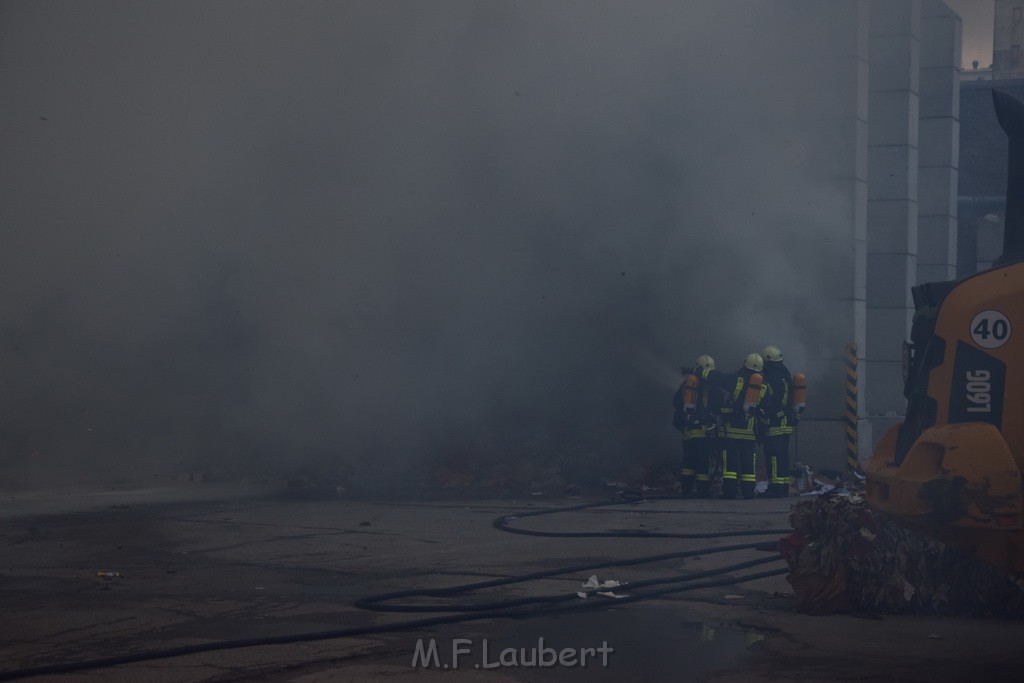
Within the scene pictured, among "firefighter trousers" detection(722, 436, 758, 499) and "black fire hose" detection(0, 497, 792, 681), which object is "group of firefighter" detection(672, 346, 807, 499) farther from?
"black fire hose" detection(0, 497, 792, 681)

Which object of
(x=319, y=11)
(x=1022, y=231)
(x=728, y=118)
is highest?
(x=319, y=11)

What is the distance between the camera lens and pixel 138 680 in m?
4.43

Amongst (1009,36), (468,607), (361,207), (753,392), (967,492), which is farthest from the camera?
(1009,36)

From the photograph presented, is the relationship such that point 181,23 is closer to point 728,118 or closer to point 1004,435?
point 728,118

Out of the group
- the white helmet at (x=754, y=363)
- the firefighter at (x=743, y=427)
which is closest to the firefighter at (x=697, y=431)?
the firefighter at (x=743, y=427)

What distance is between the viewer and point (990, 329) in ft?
15.5

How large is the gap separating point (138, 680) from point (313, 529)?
4.56 m

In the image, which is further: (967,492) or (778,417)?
(778,417)

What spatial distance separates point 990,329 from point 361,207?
9397 millimetres

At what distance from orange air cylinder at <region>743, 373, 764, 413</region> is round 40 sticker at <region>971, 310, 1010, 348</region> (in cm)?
655

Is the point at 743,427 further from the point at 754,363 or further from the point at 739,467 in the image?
the point at 754,363

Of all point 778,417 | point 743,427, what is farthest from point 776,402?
point 743,427

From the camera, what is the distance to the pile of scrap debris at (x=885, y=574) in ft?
18.6

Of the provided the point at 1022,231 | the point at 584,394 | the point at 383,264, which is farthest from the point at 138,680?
the point at 584,394
